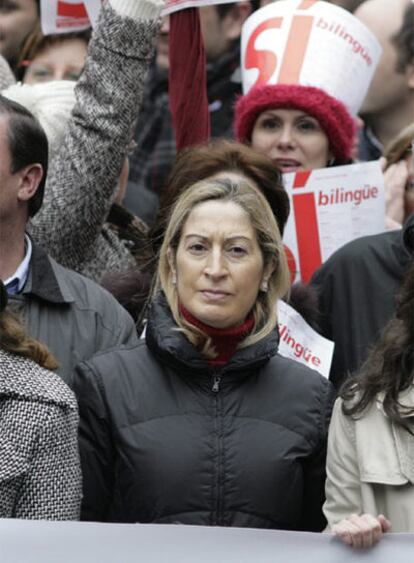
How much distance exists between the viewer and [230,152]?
4.66 metres

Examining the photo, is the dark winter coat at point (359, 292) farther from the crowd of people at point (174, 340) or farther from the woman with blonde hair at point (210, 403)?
the woman with blonde hair at point (210, 403)

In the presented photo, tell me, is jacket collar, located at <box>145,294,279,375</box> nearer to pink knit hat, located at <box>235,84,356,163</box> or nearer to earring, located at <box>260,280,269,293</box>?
earring, located at <box>260,280,269,293</box>

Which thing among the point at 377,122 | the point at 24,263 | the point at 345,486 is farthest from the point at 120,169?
the point at 377,122

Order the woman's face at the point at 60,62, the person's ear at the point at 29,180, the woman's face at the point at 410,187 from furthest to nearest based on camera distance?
the woman's face at the point at 60,62, the woman's face at the point at 410,187, the person's ear at the point at 29,180

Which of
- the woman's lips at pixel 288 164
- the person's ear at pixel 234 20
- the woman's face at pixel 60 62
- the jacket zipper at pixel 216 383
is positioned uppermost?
the person's ear at pixel 234 20

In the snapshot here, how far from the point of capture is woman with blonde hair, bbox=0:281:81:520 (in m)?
3.61

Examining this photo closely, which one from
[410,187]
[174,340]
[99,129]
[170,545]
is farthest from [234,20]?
[170,545]

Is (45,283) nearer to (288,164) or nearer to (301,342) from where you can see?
(301,342)

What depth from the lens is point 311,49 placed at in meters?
5.61

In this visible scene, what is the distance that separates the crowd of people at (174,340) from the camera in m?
3.78

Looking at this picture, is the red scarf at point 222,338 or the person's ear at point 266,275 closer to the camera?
the red scarf at point 222,338

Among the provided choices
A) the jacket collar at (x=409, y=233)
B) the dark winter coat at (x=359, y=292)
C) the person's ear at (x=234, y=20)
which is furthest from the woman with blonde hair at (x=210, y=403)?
the person's ear at (x=234, y=20)

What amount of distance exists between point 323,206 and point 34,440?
6.32 ft

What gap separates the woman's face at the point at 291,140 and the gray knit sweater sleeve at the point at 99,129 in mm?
817
